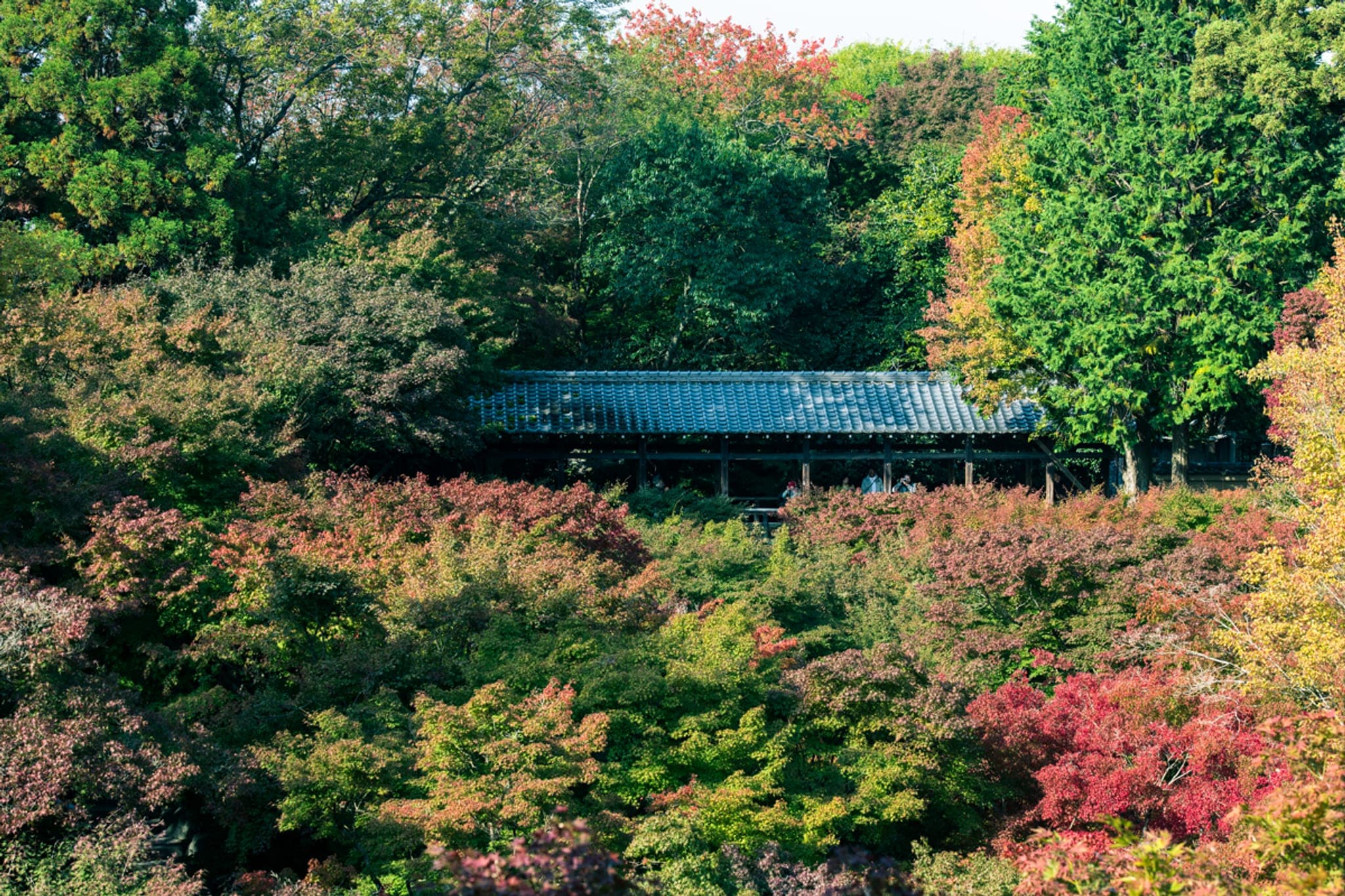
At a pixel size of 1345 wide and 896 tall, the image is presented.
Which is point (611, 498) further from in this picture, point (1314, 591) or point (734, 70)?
point (734, 70)

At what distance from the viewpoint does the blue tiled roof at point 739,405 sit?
23.2 meters

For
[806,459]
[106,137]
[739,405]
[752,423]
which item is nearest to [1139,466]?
[806,459]

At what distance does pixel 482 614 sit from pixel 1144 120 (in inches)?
587

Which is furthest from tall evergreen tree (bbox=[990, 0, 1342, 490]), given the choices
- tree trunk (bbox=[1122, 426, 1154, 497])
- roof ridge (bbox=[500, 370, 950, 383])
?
roof ridge (bbox=[500, 370, 950, 383])

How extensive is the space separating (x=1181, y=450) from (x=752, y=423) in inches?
289

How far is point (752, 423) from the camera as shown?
23609mm

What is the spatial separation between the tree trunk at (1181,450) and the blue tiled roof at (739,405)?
2392 mm

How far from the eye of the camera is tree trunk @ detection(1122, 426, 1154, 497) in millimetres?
23031

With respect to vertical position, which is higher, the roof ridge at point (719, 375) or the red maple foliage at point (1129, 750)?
the roof ridge at point (719, 375)

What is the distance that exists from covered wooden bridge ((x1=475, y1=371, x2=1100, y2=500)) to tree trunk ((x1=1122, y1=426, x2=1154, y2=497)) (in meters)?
1.40

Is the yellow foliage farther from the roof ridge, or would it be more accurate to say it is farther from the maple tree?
the roof ridge

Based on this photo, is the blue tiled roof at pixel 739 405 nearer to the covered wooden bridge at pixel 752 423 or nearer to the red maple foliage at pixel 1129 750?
the covered wooden bridge at pixel 752 423

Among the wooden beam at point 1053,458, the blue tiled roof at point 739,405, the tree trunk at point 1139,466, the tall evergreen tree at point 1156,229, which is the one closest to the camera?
the tall evergreen tree at point 1156,229

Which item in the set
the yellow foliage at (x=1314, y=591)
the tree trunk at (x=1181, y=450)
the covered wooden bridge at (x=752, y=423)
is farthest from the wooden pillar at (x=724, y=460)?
the yellow foliage at (x=1314, y=591)
